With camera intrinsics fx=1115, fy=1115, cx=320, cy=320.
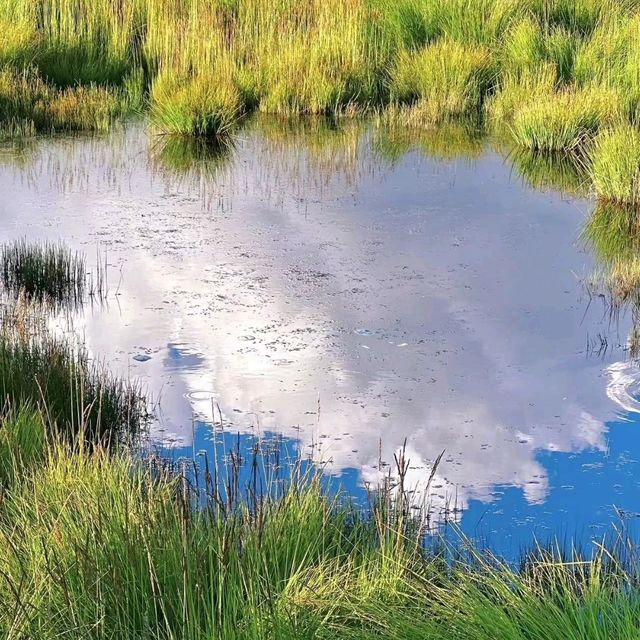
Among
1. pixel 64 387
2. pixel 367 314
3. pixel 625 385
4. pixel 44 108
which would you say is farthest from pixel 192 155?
pixel 625 385

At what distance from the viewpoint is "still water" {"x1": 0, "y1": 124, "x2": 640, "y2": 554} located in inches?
164

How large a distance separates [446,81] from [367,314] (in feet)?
18.3

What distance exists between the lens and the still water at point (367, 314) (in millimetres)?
4160

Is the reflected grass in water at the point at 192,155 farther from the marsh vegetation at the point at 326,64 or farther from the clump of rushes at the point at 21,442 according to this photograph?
the clump of rushes at the point at 21,442

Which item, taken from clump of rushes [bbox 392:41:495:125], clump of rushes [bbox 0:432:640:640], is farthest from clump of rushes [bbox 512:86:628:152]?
clump of rushes [bbox 0:432:640:640]

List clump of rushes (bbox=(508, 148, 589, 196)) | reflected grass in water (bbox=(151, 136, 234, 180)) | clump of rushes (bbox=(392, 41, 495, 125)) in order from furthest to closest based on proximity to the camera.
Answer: clump of rushes (bbox=(392, 41, 495, 125)) → reflected grass in water (bbox=(151, 136, 234, 180)) → clump of rushes (bbox=(508, 148, 589, 196))

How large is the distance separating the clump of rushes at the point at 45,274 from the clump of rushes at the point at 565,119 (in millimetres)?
4497

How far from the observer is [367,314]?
567 centimetres

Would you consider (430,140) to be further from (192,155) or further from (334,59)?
(192,155)

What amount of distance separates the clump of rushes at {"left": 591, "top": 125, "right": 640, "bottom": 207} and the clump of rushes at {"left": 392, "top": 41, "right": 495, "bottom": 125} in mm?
2752

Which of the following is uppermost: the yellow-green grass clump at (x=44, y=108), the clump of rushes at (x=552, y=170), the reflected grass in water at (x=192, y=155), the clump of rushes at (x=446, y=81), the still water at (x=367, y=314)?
the clump of rushes at (x=446, y=81)

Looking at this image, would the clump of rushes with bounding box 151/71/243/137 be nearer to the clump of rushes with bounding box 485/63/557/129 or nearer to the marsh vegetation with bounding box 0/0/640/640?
the marsh vegetation with bounding box 0/0/640/640

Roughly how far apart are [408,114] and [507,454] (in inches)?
262

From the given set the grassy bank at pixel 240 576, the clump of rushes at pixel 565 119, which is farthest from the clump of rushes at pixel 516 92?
the grassy bank at pixel 240 576
